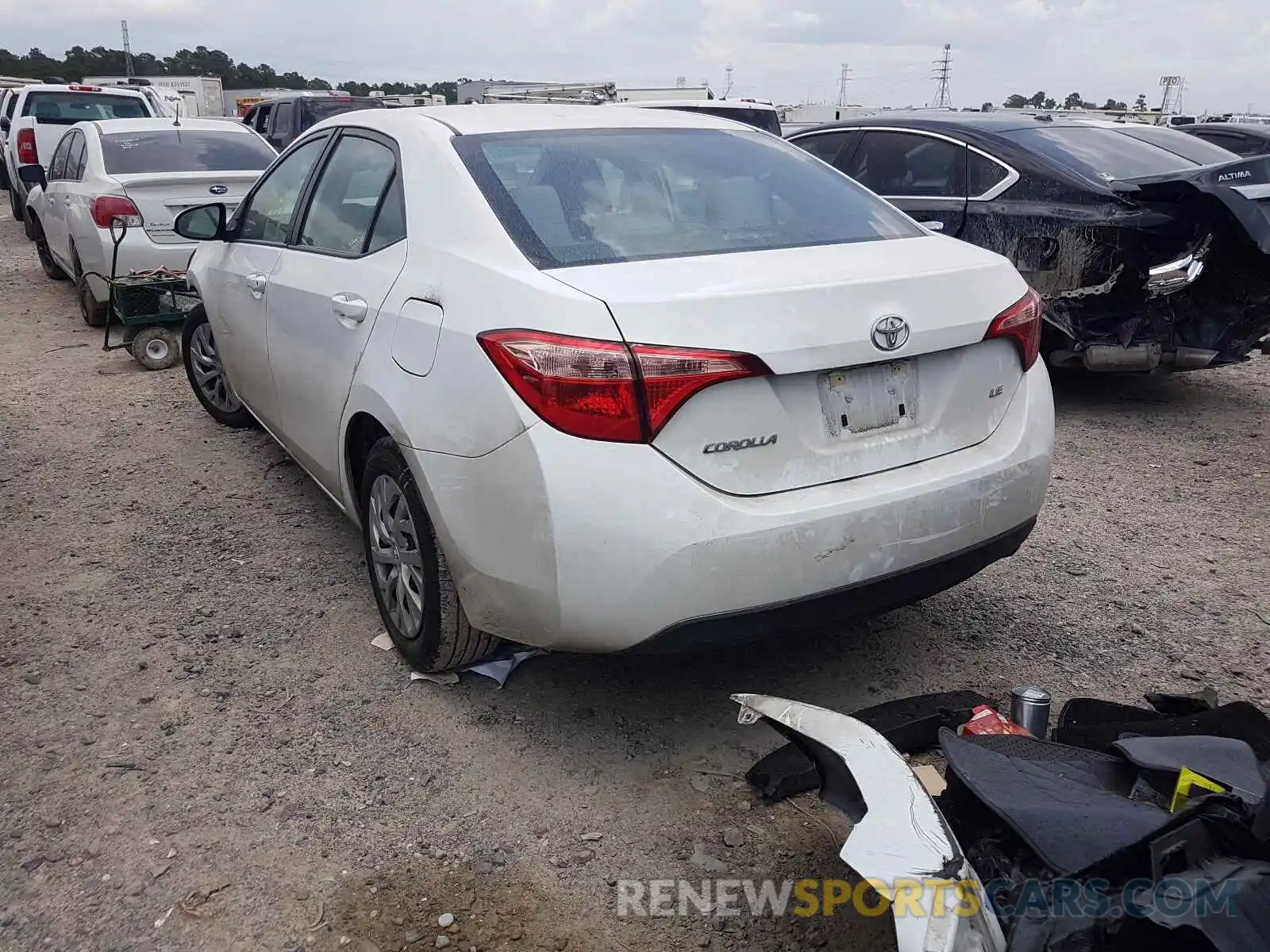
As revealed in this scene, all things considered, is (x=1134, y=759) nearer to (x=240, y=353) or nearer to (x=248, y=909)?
(x=248, y=909)

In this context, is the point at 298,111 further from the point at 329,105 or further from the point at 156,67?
the point at 156,67

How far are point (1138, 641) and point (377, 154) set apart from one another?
3.04m

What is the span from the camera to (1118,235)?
5.54 meters

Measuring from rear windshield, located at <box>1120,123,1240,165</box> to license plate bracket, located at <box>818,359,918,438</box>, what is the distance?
204 inches

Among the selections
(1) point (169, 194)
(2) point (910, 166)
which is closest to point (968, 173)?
(2) point (910, 166)

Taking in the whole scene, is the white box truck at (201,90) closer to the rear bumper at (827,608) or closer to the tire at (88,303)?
the tire at (88,303)

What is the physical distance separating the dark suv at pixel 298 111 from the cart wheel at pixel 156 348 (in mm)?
9259

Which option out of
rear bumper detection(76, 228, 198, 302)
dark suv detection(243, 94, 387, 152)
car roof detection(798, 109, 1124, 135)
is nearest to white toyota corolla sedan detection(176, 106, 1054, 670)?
car roof detection(798, 109, 1124, 135)

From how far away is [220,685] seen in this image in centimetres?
330

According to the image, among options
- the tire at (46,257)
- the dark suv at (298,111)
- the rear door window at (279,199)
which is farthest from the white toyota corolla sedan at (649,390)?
the dark suv at (298,111)

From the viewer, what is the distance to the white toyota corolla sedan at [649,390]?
2.41 meters

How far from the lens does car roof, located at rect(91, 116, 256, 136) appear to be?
8789 mm

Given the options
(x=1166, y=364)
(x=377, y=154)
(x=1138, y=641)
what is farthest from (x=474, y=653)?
(x=1166, y=364)

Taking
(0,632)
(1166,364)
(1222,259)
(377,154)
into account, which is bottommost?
(0,632)
